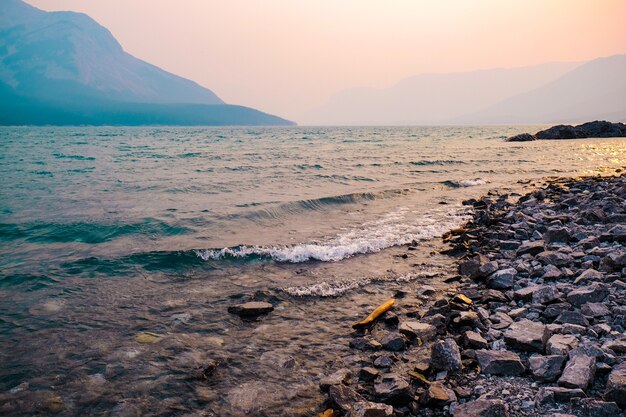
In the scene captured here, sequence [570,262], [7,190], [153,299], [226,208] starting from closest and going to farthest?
[153,299] < [570,262] < [226,208] < [7,190]

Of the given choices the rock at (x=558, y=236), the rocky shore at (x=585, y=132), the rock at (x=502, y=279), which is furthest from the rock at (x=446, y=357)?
the rocky shore at (x=585, y=132)

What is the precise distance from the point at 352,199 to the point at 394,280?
32.1ft

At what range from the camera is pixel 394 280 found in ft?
28.1

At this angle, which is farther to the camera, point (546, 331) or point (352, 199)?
point (352, 199)

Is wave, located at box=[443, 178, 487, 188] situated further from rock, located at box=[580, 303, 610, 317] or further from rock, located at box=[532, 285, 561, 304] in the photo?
rock, located at box=[580, 303, 610, 317]

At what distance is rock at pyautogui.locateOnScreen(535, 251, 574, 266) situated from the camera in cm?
828

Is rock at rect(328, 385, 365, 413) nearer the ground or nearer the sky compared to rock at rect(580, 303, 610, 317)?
nearer the ground

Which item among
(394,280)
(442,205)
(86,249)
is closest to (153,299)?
(86,249)

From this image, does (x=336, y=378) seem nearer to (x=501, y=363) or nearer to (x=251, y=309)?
(x=501, y=363)

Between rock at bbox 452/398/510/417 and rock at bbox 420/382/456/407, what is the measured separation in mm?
226

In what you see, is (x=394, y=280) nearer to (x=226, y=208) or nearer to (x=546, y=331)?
(x=546, y=331)

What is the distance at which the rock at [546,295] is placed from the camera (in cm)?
635

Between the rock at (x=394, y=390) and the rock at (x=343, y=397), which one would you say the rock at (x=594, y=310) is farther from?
the rock at (x=343, y=397)

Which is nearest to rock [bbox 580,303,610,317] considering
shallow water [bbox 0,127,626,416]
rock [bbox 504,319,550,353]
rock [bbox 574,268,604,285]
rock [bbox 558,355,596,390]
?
rock [bbox 504,319,550,353]
